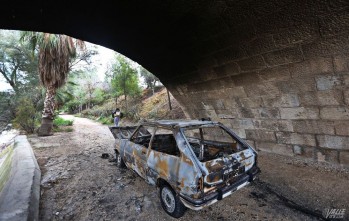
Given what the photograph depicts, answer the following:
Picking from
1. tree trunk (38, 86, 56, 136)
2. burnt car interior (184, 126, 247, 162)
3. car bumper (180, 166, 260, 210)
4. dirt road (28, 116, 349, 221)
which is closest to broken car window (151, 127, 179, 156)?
burnt car interior (184, 126, 247, 162)

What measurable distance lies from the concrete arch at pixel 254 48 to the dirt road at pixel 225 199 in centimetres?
55

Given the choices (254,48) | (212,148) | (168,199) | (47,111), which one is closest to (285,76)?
(254,48)

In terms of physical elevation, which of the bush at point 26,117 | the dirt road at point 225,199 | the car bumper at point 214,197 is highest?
the bush at point 26,117

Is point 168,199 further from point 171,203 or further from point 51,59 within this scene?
point 51,59

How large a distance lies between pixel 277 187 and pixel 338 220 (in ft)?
3.92

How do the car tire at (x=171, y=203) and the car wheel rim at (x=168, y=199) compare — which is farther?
the car wheel rim at (x=168, y=199)

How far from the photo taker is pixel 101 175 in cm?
529

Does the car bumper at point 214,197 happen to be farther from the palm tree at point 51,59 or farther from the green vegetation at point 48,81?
the palm tree at point 51,59

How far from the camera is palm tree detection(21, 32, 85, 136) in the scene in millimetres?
11523

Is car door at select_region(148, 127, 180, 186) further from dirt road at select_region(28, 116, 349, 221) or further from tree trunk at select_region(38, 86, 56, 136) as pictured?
tree trunk at select_region(38, 86, 56, 136)

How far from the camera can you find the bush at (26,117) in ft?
41.5

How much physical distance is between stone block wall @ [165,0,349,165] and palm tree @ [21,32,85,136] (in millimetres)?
9576

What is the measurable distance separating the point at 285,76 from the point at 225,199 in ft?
9.35

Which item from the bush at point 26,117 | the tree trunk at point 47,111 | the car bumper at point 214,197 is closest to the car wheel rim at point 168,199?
the car bumper at point 214,197
